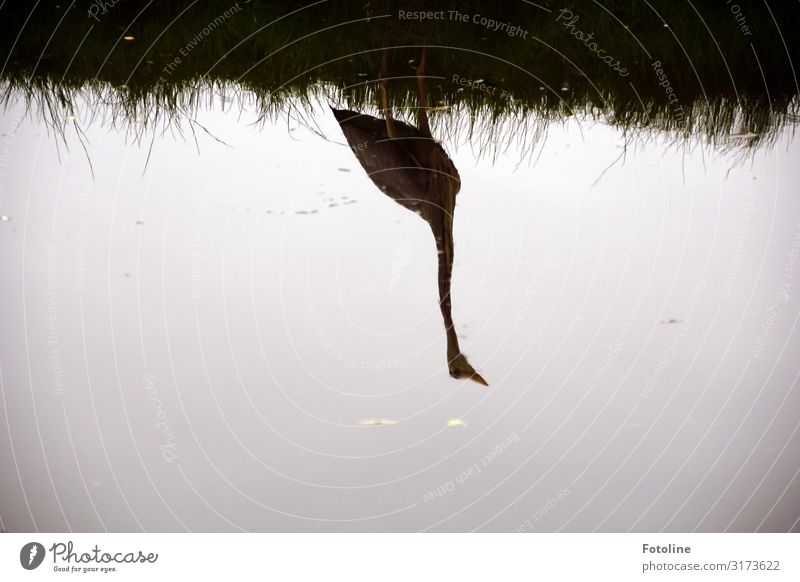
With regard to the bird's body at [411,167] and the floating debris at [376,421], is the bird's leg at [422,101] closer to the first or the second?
A: the bird's body at [411,167]

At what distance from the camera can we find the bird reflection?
85 cm

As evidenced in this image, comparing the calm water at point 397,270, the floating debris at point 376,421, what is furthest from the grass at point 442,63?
the floating debris at point 376,421

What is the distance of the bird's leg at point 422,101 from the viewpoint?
85cm

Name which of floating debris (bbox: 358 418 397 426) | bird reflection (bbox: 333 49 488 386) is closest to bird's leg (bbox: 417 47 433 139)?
bird reflection (bbox: 333 49 488 386)

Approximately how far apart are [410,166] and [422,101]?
0.26ft

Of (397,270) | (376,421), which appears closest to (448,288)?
(397,270)

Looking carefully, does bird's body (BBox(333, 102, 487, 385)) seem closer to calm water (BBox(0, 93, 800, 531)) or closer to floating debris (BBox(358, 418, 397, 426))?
calm water (BBox(0, 93, 800, 531))

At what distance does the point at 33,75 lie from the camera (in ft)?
2.83

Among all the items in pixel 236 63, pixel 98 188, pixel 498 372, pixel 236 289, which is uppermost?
pixel 236 63

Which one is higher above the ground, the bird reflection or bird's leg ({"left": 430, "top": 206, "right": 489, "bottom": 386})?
the bird reflection

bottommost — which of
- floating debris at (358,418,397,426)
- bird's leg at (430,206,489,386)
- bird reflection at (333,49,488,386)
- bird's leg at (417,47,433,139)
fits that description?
floating debris at (358,418,397,426)
